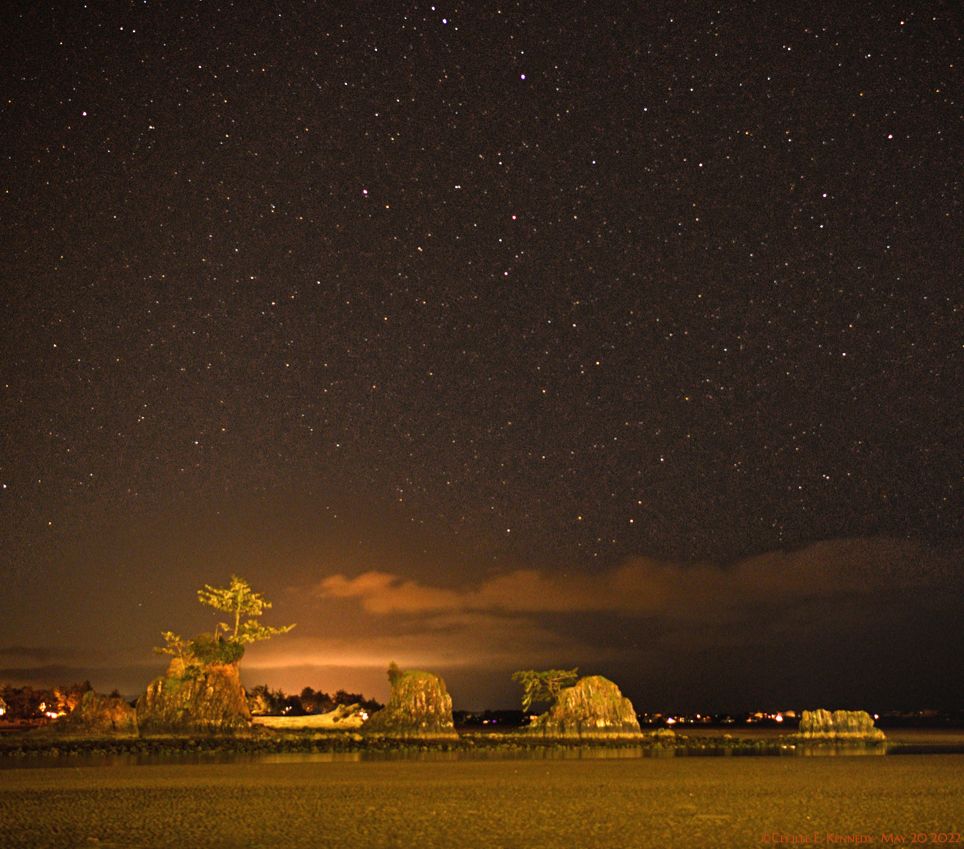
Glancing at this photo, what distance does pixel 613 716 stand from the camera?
274ft

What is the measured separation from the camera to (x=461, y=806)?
79.7ft

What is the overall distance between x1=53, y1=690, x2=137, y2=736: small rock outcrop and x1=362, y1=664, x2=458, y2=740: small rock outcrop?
59.3 ft

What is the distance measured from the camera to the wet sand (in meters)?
18.3

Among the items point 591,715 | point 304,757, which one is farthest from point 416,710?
point 304,757

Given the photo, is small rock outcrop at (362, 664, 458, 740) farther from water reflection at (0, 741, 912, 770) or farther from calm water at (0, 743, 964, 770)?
calm water at (0, 743, 964, 770)

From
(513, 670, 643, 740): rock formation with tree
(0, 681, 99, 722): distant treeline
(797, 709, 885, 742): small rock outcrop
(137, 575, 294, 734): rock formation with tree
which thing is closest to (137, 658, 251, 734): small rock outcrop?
(137, 575, 294, 734): rock formation with tree

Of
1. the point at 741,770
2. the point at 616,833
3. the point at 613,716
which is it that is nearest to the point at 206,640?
the point at 613,716

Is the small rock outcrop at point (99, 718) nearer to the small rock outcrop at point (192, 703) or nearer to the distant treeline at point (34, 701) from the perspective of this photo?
the small rock outcrop at point (192, 703)

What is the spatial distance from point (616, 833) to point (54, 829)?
10.2 m

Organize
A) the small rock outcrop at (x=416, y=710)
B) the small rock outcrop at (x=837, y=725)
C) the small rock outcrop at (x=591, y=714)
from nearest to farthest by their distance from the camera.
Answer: the small rock outcrop at (x=416, y=710) → the small rock outcrop at (x=591, y=714) → the small rock outcrop at (x=837, y=725)

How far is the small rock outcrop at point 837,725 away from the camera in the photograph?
88938 millimetres

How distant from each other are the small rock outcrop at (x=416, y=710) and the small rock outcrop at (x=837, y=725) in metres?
31.9

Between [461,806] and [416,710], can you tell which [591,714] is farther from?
[461,806]

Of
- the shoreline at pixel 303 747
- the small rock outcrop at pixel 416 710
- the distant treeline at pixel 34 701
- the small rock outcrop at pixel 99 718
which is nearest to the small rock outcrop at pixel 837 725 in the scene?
the shoreline at pixel 303 747
